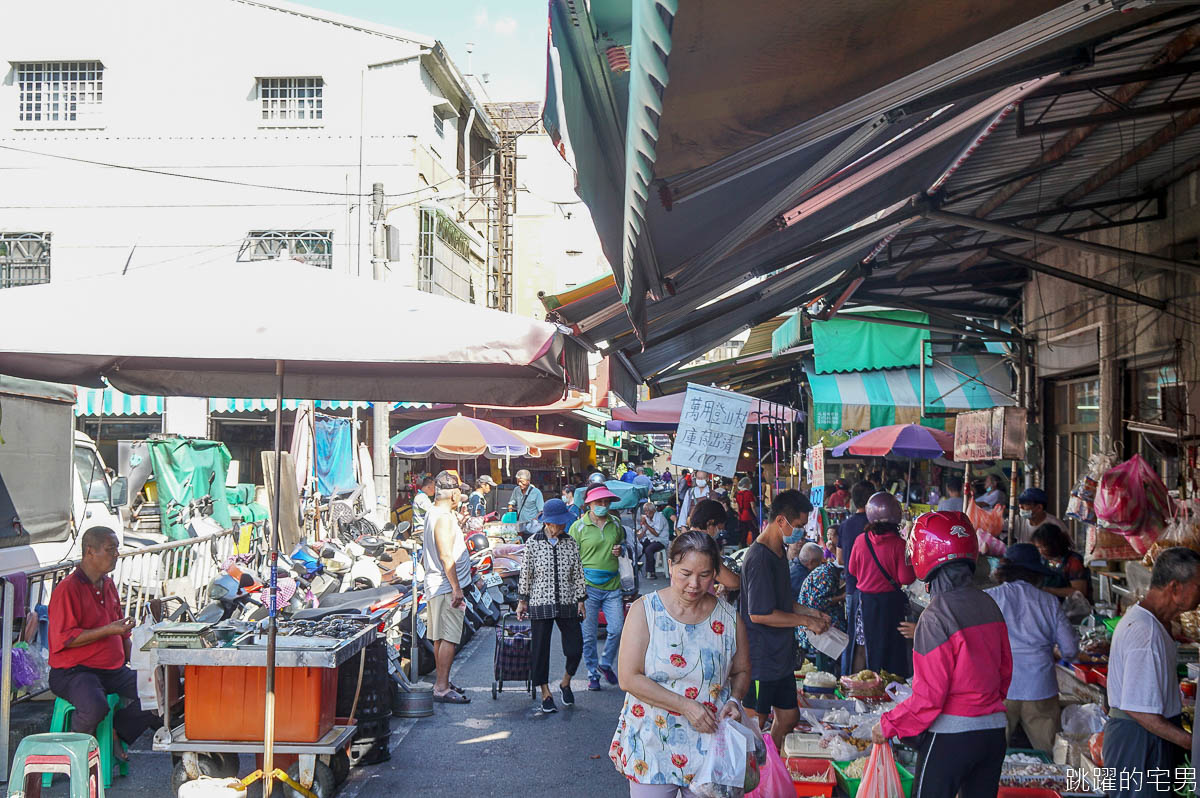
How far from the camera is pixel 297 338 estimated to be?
518 cm

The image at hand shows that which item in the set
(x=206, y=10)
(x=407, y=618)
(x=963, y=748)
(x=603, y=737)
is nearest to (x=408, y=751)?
(x=603, y=737)

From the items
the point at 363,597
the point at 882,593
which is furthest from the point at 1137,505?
the point at 363,597

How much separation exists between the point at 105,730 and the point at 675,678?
470 cm

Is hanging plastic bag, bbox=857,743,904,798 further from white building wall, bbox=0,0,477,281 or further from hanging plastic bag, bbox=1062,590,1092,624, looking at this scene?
white building wall, bbox=0,0,477,281

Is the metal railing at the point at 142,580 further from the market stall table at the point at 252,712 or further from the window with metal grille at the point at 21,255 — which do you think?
the window with metal grille at the point at 21,255

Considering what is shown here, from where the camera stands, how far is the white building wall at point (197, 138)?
25812 mm

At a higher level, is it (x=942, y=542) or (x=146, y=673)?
(x=942, y=542)

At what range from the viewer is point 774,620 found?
20.7 ft

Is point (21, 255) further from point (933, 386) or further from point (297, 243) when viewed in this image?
point (933, 386)

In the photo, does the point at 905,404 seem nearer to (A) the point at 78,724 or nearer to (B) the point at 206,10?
(A) the point at 78,724

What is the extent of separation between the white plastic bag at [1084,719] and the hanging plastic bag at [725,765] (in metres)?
3.03

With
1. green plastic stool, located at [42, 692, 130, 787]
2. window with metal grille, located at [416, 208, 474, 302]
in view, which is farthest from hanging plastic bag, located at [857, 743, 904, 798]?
window with metal grille, located at [416, 208, 474, 302]

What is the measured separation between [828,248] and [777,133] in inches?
127

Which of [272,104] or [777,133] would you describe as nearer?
[777,133]
